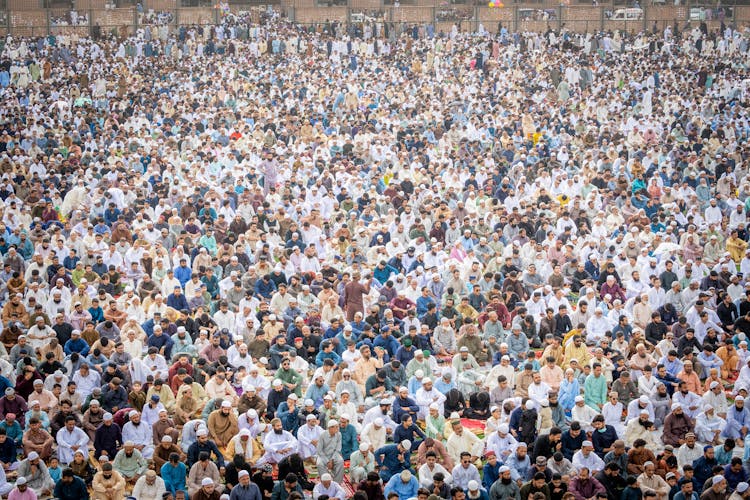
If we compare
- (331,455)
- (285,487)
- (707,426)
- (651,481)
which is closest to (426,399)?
(331,455)

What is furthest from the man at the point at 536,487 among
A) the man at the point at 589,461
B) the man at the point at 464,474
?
the man at the point at 589,461

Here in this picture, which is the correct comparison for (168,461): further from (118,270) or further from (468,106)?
(468,106)

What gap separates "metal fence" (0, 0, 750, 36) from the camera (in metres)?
41.6

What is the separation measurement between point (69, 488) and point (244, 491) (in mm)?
1761

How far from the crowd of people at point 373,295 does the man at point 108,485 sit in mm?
43

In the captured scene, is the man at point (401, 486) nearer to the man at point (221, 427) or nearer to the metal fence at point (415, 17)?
the man at point (221, 427)

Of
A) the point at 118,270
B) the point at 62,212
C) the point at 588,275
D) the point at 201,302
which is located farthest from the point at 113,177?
the point at 588,275

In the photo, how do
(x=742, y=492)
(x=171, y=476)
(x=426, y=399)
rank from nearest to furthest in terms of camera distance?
(x=742, y=492)
(x=171, y=476)
(x=426, y=399)

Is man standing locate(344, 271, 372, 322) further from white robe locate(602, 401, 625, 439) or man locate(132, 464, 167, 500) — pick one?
man locate(132, 464, 167, 500)

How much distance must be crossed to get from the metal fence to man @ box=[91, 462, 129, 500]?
33.0 m

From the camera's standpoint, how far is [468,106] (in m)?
29.4

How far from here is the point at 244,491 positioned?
9914 mm

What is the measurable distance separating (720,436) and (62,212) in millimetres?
13622

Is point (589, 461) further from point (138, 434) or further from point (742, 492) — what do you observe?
point (138, 434)
